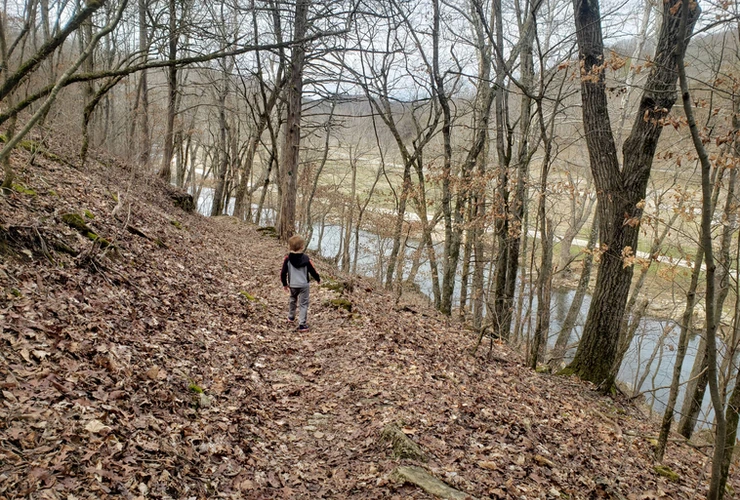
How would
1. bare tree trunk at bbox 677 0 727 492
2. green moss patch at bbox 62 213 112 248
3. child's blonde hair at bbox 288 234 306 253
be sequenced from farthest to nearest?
child's blonde hair at bbox 288 234 306 253 < green moss patch at bbox 62 213 112 248 < bare tree trunk at bbox 677 0 727 492

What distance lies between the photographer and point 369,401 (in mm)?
5270

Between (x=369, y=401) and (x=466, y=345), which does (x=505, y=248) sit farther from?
(x=369, y=401)

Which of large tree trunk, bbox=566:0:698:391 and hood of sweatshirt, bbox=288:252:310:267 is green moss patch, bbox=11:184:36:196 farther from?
large tree trunk, bbox=566:0:698:391

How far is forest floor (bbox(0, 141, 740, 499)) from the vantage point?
317 centimetres

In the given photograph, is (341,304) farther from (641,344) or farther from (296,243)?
(641,344)

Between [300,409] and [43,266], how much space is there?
3248 mm

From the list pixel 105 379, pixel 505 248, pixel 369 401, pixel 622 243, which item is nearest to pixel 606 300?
pixel 622 243


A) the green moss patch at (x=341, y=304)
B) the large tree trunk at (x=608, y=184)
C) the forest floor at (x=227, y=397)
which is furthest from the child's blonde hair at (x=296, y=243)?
the large tree trunk at (x=608, y=184)

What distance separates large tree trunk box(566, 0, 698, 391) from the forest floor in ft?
3.07

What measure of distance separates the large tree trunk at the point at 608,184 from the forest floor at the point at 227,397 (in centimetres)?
93

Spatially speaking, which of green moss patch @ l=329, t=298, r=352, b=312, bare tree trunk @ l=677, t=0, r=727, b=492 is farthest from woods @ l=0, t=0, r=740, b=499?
green moss patch @ l=329, t=298, r=352, b=312

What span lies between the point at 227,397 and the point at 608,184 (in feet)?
22.2

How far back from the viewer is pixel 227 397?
4.62 metres

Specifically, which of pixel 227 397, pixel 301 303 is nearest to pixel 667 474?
pixel 227 397
